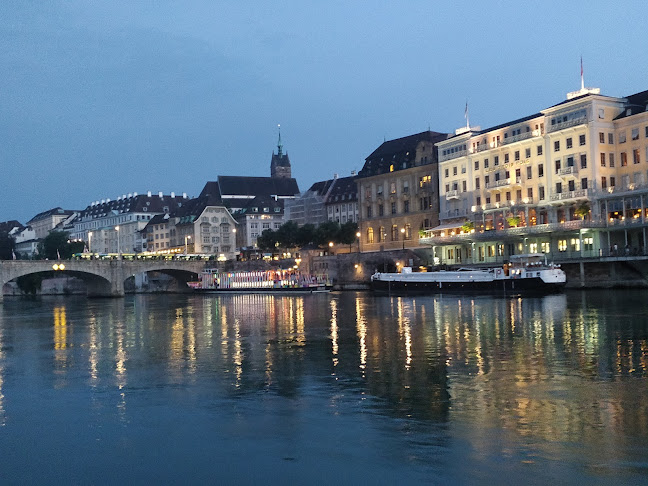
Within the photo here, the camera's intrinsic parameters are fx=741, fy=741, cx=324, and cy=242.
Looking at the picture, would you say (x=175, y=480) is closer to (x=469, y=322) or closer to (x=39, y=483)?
(x=39, y=483)

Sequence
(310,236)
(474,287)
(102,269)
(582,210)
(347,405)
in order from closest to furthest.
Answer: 1. (347,405)
2. (474,287)
3. (582,210)
4. (102,269)
5. (310,236)

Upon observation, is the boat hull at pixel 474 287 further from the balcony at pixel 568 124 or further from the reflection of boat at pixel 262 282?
the balcony at pixel 568 124

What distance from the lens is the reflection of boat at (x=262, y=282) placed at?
103 metres

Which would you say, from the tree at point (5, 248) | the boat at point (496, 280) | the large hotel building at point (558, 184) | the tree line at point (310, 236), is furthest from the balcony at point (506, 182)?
the tree at point (5, 248)

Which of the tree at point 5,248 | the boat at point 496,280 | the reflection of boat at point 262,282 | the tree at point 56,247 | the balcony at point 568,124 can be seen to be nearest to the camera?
the boat at point 496,280

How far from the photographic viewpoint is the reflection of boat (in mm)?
102750

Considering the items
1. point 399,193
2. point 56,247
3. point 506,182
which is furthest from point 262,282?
point 56,247

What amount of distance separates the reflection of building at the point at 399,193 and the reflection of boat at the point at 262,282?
36.6 feet

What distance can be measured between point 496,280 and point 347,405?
2222 inches

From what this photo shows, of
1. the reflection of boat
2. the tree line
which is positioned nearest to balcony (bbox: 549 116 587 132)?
the reflection of boat

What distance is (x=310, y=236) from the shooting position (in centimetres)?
11950

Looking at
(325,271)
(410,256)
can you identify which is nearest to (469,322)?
(410,256)

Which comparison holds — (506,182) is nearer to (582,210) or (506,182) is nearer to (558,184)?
(558,184)

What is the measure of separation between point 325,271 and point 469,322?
74388 mm
